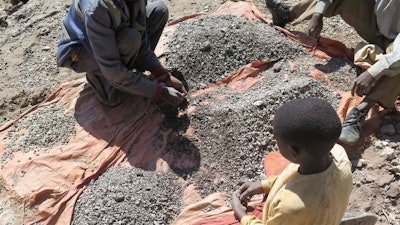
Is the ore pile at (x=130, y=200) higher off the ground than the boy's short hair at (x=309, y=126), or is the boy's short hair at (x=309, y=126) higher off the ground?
the boy's short hair at (x=309, y=126)

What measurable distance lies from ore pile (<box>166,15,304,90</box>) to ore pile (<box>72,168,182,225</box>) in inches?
31.7

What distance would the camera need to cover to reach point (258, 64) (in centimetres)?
339

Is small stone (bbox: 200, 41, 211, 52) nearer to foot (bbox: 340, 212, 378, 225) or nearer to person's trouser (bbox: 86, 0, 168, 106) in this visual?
person's trouser (bbox: 86, 0, 168, 106)

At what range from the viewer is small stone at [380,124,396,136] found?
2.91 metres

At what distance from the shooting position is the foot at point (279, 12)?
3703 mm

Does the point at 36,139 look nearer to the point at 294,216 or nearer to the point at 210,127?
the point at 210,127

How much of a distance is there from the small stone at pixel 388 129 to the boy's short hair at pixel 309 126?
147 centimetres

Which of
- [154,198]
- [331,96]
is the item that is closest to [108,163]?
[154,198]

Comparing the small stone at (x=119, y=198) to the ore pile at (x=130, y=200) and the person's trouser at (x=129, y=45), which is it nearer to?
the ore pile at (x=130, y=200)

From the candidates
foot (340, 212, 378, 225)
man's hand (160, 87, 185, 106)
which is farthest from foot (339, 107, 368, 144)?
man's hand (160, 87, 185, 106)

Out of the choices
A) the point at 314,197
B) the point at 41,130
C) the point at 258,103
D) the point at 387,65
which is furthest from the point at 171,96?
the point at 314,197

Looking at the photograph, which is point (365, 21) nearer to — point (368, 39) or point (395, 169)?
point (368, 39)

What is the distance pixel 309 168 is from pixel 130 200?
48.9 inches

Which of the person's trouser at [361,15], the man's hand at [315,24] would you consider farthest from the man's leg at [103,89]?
the person's trouser at [361,15]
